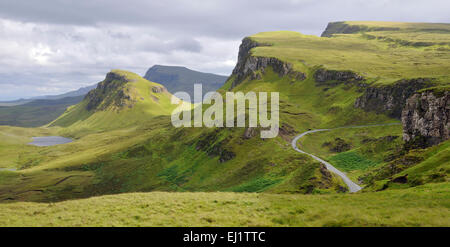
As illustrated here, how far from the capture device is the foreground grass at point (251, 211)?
23906mm

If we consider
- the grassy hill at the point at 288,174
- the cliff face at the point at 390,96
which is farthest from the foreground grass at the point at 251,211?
the cliff face at the point at 390,96

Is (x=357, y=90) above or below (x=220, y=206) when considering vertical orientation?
above

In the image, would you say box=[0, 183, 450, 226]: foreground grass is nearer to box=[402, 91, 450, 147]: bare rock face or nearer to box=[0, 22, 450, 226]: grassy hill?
box=[0, 22, 450, 226]: grassy hill

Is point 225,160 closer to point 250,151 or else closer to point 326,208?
point 250,151

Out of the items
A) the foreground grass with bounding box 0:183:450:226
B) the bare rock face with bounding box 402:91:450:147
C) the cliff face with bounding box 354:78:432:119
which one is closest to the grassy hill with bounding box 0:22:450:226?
the foreground grass with bounding box 0:183:450:226

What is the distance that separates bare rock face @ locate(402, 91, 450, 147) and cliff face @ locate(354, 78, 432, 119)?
5525 cm

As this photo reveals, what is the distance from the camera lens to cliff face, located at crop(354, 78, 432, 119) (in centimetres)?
12790

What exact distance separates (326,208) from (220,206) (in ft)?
41.0

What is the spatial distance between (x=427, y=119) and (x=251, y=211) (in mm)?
66482

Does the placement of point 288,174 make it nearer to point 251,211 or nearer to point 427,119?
point 427,119

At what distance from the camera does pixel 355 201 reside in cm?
3183

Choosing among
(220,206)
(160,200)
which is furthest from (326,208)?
(160,200)

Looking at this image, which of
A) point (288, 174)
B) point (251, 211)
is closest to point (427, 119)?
point (288, 174)

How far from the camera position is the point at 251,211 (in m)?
30.4
